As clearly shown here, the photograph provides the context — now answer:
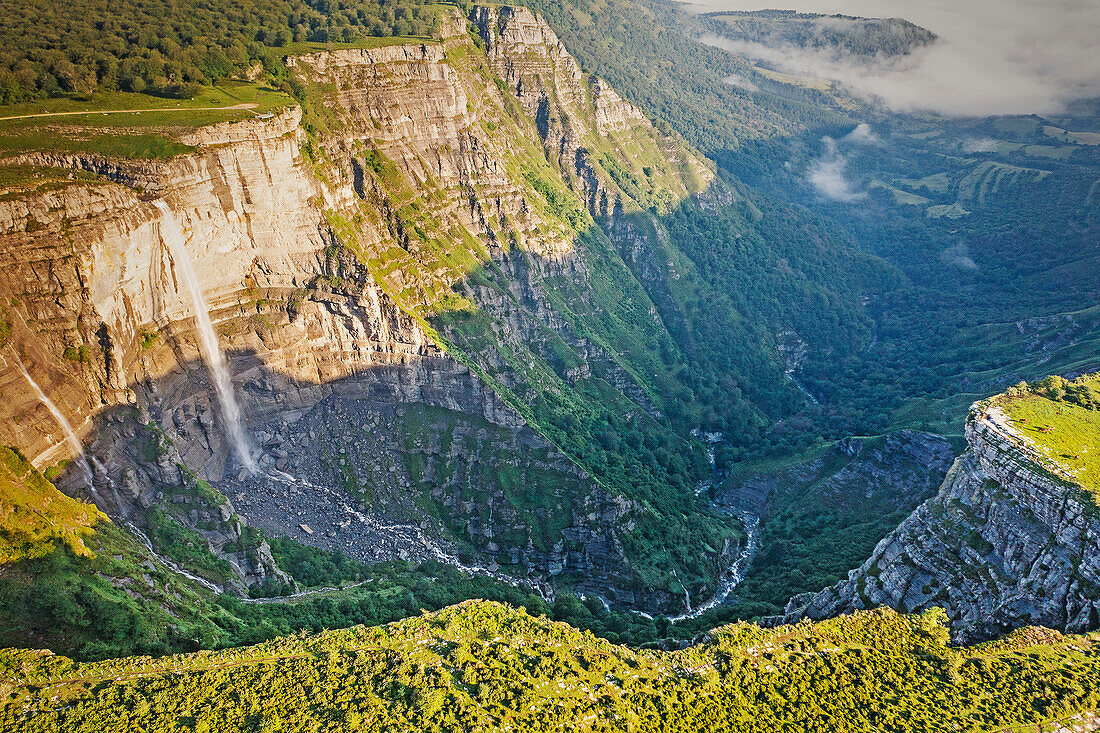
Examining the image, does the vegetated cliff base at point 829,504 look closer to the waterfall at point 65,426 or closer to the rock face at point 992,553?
the rock face at point 992,553

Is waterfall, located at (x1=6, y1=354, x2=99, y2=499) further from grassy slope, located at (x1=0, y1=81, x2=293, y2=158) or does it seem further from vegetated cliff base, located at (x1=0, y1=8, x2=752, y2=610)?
grassy slope, located at (x1=0, y1=81, x2=293, y2=158)

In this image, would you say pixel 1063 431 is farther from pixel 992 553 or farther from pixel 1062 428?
pixel 992 553

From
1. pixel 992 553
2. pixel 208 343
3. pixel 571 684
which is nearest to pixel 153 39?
pixel 208 343

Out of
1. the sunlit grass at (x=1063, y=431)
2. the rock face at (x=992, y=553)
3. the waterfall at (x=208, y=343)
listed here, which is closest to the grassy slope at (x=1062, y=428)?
the sunlit grass at (x=1063, y=431)

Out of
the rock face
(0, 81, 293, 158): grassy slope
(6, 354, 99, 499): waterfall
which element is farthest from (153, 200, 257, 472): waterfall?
the rock face

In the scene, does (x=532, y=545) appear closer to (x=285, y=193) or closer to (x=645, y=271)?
(x=285, y=193)
